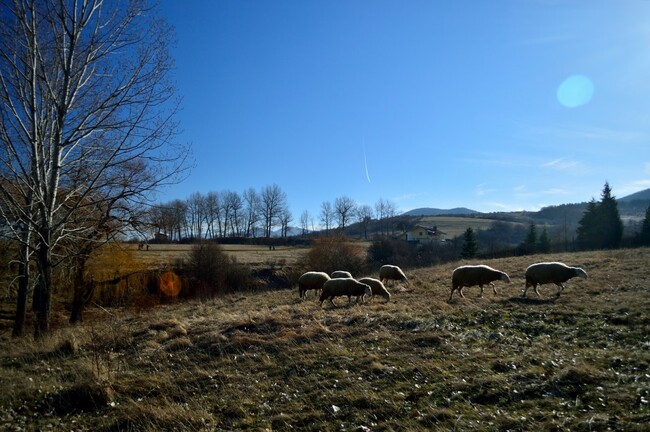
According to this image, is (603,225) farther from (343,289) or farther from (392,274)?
(343,289)

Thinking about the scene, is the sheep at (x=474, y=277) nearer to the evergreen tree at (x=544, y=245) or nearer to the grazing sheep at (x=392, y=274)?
the grazing sheep at (x=392, y=274)

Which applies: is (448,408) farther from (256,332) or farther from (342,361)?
(256,332)

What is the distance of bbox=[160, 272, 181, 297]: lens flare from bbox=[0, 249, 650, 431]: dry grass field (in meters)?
28.6

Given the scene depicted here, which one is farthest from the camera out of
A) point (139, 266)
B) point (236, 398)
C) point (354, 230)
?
point (354, 230)

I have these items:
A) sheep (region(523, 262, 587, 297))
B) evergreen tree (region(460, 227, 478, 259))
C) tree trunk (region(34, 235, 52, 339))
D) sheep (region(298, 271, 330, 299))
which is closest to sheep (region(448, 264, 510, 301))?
sheep (region(523, 262, 587, 297))

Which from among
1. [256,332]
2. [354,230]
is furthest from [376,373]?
[354,230]

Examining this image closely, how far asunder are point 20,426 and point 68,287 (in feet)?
73.5

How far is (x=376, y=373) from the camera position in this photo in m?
→ 7.79

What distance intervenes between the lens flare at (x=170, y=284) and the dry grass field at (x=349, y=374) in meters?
28.6

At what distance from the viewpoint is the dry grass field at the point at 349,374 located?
5965 mm

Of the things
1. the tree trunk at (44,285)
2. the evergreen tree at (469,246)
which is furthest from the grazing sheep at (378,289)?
the evergreen tree at (469,246)

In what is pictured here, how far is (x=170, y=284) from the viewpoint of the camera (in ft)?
132

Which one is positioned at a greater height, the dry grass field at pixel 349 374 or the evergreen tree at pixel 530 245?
the evergreen tree at pixel 530 245

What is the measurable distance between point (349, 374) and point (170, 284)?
36.4m
